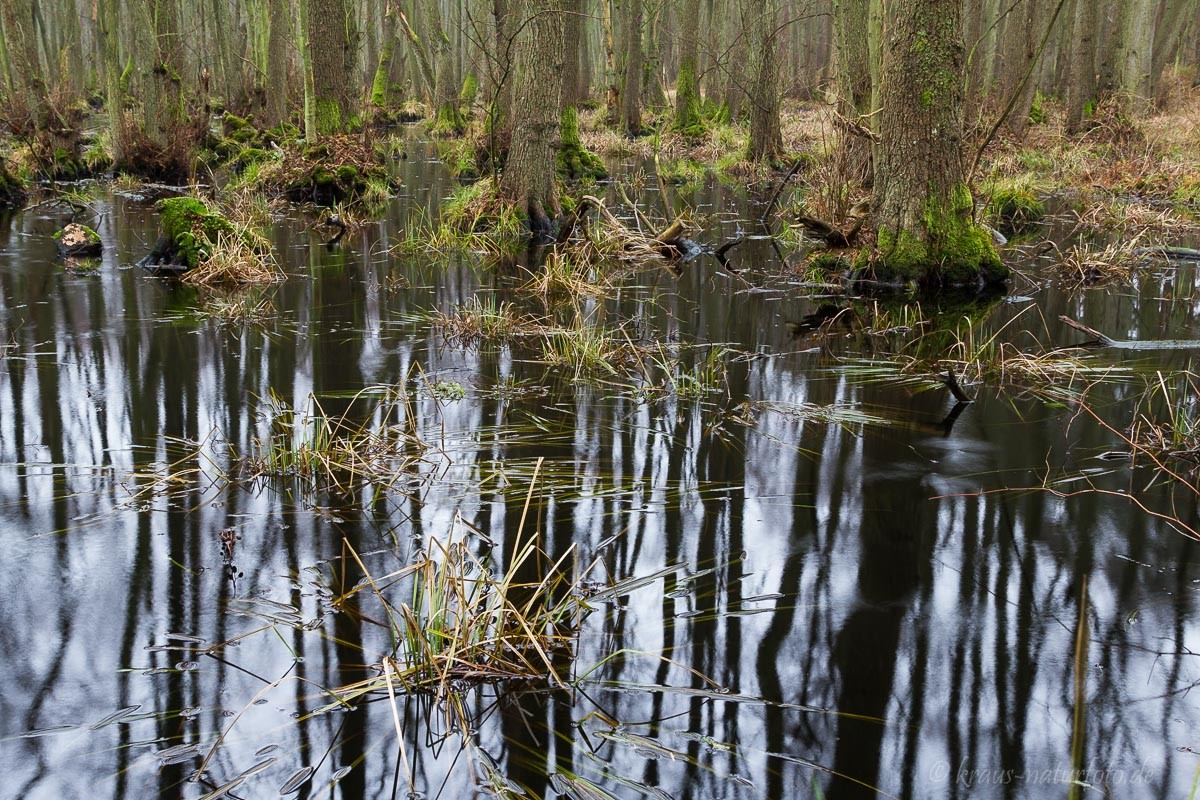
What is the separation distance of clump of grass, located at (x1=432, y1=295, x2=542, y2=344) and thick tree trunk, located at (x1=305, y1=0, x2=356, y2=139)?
10456 millimetres

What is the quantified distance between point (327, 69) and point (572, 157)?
Result: 470 centimetres

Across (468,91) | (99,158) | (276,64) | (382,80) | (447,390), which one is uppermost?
(382,80)

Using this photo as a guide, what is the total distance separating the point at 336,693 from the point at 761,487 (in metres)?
2.49

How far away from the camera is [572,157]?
62.6ft

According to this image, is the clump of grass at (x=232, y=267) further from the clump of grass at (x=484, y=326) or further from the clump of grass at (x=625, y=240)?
the clump of grass at (x=625, y=240)

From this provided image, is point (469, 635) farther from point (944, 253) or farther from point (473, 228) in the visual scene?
point (473, 228)

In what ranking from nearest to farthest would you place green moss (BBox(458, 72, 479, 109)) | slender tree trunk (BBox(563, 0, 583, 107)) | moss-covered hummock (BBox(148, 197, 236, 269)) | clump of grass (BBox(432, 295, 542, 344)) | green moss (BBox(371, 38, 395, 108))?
clump of grass (BBox(432, 295, 542, 344)) → moss-covered hummock (BBox(148, 197, 236, 269)) → slender tree trunk (BBox(563, 0, 583, 107)) → green moss (BBox(458, 72, 479, 109)) → green moss (BBox(371, 38, 395, 108))

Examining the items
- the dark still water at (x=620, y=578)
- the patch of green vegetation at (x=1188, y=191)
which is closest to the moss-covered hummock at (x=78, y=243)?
the dark still water at (x=620, y=578)

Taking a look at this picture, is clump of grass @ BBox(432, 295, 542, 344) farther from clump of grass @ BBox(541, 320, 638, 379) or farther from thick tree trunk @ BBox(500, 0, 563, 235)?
thick tree trunk @ BBox(500, 0, 563, 235)

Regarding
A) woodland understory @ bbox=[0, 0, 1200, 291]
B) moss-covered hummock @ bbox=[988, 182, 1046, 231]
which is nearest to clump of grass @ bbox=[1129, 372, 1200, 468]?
woodland understory @ bbox=[0, 0, 1200, 291]

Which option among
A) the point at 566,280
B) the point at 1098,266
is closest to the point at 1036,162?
the point at 1098,266

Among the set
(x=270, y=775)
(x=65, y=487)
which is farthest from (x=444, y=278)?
(x=270, y=775)

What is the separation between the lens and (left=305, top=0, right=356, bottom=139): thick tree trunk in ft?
56.2

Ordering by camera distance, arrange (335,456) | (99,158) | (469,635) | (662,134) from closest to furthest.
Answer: (469,635) → (335,456) → (99,158) → (662,134)
